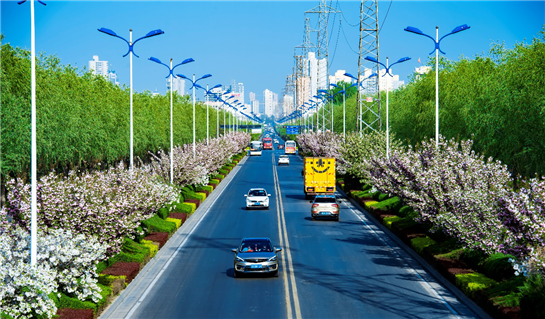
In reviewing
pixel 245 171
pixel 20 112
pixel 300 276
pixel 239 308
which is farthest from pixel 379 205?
pixel 245 171

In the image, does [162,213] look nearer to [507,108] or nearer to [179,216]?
[179,216]

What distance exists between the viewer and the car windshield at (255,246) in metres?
26.8

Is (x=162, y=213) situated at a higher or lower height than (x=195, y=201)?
higher

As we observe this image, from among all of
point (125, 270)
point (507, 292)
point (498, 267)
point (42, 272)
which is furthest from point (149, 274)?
point (507, 292)

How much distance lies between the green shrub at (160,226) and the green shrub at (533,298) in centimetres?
2119

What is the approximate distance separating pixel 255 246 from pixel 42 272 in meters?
11.4

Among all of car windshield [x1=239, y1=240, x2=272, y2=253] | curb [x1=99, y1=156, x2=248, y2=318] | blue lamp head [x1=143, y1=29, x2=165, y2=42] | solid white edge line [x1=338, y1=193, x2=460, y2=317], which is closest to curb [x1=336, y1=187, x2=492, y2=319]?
solid white edge line [x1=338, y1=193, x2=460, y2=317]

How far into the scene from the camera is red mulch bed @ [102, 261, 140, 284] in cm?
2441

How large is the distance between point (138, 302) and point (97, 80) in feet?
183

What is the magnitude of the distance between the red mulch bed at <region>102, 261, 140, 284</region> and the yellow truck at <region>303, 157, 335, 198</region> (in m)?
29.9

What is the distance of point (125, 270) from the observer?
82.0 ft

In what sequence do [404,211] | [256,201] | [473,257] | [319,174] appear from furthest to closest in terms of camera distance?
1. [319,174]
2. [256,201]
3. [404,211]
4. [473,257]

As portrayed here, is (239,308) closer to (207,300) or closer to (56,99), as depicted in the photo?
(207,300)

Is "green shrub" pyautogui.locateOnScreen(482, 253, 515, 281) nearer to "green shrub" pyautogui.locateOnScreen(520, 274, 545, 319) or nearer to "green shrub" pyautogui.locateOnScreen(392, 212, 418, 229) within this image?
"green shrub" pyautogui.locateOnScreen(520, 274, 545, 319)
